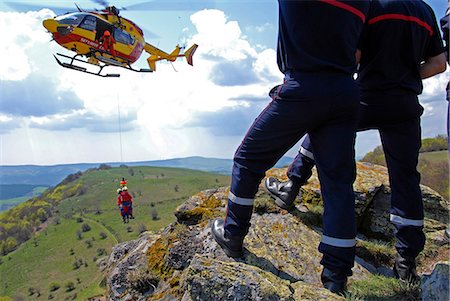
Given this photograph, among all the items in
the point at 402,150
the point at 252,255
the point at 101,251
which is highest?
the point at 402,150

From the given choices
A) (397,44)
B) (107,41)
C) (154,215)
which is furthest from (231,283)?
(154,215)

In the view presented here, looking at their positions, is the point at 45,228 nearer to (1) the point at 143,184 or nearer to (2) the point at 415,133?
(1) the point at 143,184

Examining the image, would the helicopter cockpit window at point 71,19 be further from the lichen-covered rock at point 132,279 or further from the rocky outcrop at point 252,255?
the lichen-covered rock at point 132,279

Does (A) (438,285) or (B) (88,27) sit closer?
(A) (438,285)

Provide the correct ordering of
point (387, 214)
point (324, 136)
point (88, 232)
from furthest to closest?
point (88, 232), point (387, 214), point (324, 136)

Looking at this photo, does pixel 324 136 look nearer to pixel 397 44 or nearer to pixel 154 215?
pixel 397 44

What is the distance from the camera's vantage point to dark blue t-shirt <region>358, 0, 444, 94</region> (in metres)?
3.33

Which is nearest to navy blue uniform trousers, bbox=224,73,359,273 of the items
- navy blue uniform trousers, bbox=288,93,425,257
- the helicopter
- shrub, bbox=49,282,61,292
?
navy blue uniform trousers, bbox=288,93,425,257

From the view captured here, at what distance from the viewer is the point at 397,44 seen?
335 cm

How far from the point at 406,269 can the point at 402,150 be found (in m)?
1.14

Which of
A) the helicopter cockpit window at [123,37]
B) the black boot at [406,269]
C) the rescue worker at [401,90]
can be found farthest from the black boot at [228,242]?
the helicopter cockpit window at [123,37]

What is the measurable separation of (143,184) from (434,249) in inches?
4957

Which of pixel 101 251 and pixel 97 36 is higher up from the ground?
pixel 97 36

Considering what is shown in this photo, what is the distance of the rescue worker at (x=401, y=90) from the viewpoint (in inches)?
132
